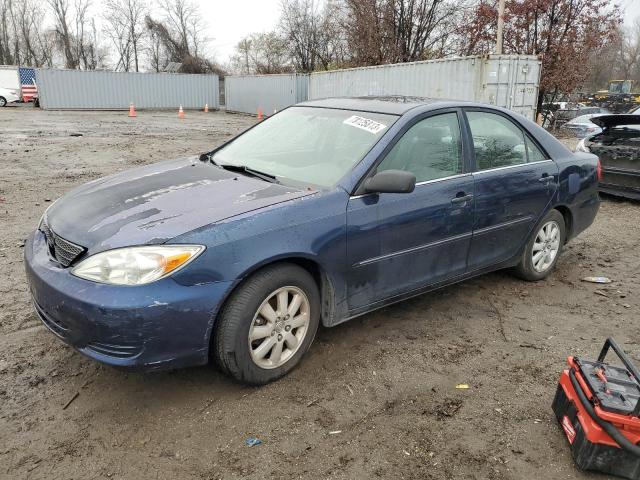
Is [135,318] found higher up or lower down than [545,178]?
lower down

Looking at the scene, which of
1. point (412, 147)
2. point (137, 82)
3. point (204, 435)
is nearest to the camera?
point (204, 435)

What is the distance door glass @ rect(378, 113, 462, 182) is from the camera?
11.4 feet

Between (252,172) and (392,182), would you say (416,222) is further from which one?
(252,172)

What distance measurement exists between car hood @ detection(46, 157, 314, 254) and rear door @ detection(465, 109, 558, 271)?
5.08 feet

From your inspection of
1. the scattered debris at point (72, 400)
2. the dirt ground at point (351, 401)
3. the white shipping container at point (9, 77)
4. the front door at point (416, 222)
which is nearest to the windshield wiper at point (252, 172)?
the front door at point (416, 222)

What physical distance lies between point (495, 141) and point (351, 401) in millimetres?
2436

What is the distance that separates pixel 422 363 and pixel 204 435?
1.44 metres

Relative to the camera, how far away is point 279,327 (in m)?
2.95

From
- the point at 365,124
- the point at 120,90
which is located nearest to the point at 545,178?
the point at 365,124

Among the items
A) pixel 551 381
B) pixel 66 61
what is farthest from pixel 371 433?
pixel 66 61

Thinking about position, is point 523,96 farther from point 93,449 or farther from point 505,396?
point 93,449

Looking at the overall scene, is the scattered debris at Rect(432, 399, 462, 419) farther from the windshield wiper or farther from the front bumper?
the windshield wiper

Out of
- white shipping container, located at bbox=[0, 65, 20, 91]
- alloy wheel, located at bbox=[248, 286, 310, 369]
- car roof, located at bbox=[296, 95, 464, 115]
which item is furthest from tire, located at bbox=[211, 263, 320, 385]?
white shipping container, located at bbox=[0, 65, 20, 91]

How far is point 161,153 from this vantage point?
41.0ft
